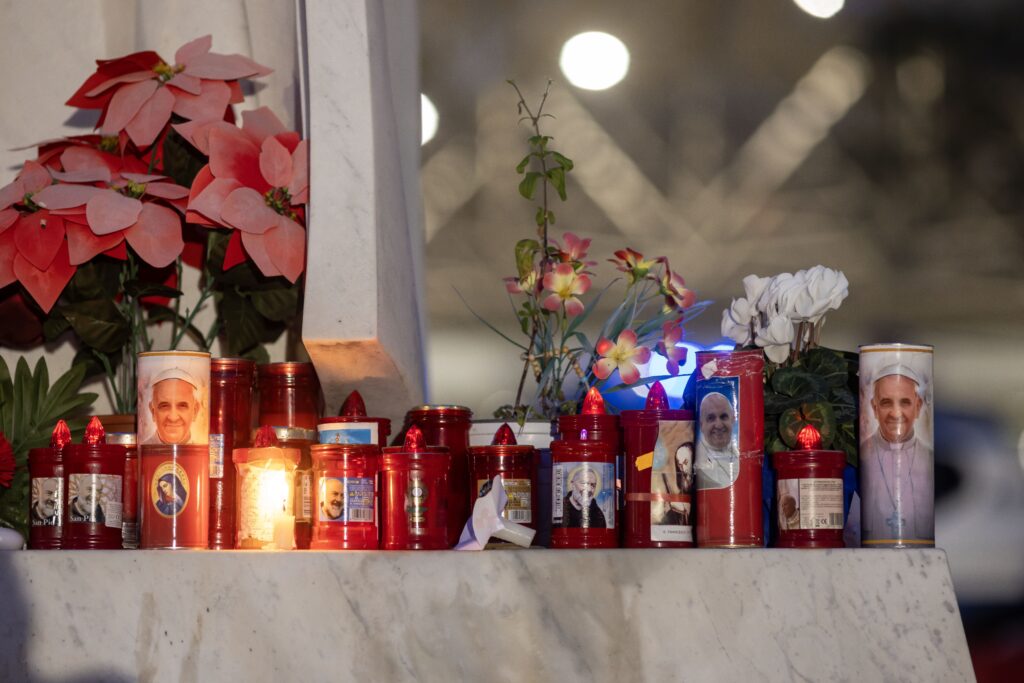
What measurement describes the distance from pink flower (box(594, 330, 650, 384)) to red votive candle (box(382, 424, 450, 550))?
21 cm

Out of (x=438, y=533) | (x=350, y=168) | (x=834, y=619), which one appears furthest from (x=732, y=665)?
(x=350, y=168)

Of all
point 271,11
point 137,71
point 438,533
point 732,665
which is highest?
point 271,11

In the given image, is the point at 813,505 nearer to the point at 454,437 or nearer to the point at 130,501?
the point at 454,437

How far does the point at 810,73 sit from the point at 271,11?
179cm

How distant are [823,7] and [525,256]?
6.46ft

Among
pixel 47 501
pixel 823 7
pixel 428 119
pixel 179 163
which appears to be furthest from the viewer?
pixel 823 7

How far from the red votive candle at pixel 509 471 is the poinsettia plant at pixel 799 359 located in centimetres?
24

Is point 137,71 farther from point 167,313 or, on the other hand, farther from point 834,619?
point 834,619

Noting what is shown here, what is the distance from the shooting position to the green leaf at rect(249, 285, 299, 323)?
1.26m

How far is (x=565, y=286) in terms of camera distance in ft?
3.86

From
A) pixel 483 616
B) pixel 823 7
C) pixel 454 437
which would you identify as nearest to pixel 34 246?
pixel 454 437

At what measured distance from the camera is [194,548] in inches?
41.1

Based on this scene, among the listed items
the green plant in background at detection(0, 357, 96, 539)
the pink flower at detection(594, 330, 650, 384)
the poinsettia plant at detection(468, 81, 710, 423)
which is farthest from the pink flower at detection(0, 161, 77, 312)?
the pink flower at detection(594, 330, 650, 384)

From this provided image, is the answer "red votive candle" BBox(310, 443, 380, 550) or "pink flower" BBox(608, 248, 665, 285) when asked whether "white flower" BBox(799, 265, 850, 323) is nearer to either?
"pink flower" BBox(608, 248, 665, 285)
